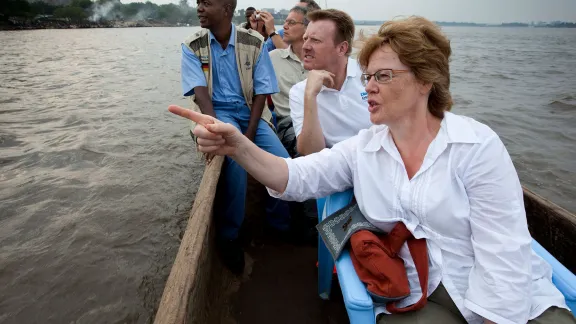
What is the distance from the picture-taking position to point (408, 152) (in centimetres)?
164

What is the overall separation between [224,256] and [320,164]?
53.9 inches

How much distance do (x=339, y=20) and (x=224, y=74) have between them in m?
1.11

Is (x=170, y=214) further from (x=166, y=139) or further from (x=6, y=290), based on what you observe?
(x=166, y=139)

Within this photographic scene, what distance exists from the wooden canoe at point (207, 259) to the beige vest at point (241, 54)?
0.94 meters

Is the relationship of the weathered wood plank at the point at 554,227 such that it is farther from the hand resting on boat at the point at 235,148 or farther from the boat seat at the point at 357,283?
the hand resting on boat at the point at 235,148

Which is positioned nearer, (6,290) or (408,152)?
(408,152)

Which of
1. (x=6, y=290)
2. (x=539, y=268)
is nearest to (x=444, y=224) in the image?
(x=539, y=268)

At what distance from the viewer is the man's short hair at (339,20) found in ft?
9.02

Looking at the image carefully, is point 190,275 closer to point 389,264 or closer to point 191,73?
point 389,264

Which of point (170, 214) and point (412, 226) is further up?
point (412, 226)

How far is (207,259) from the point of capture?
6.47ft

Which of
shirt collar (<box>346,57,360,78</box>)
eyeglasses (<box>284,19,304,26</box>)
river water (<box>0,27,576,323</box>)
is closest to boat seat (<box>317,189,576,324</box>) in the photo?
river water (<box>0,27,576,323</box>)

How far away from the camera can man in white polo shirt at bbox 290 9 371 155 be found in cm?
273

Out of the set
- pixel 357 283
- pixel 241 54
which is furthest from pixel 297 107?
pixel 357 283
